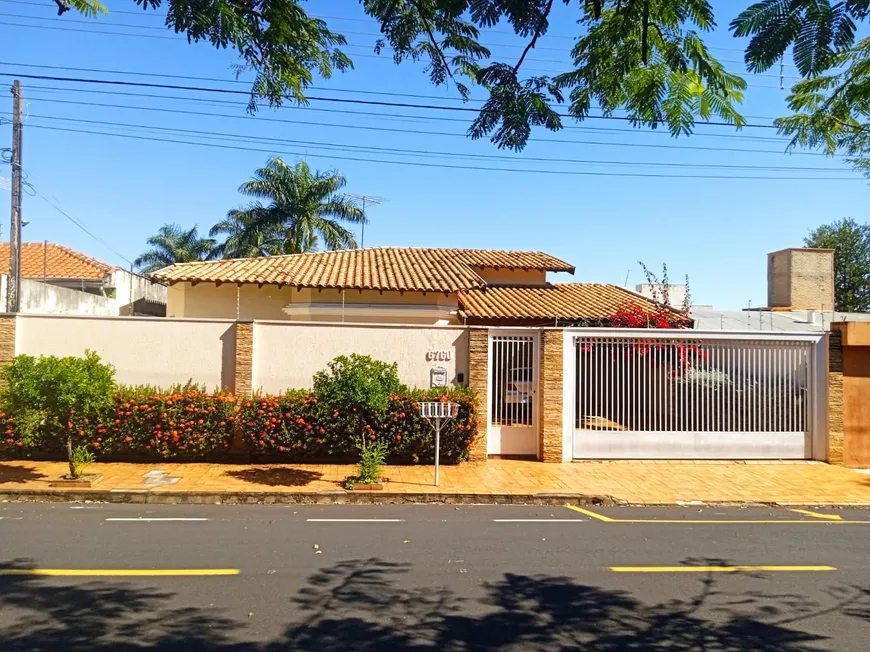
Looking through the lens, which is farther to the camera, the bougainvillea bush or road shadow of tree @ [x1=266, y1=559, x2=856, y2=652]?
the bougainvillea bush

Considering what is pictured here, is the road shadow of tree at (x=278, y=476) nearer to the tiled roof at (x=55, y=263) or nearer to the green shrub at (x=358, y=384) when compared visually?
the green shrub at (x=358, y=384)

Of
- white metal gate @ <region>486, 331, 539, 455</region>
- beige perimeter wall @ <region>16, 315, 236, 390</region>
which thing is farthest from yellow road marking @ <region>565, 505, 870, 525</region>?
beige perimeter wall @ <region>16, 315, 236, 390</region>

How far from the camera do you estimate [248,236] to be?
2922 cm

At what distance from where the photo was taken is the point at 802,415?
12.4 m

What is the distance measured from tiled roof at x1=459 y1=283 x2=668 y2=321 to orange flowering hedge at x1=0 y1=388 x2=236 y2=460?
8.16 m

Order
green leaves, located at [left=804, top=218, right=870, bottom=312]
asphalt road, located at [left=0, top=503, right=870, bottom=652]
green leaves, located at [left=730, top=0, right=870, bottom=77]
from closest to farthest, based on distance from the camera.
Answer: green leaves, located at [left=730, top=0, right=870, bottom=77] < asphalt road, located at [left=0, top=503, right=870, bottom=652] < green leaves, located at [left=804, top=218, right=870, bottom=312]

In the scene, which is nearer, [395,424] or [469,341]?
[395,424]

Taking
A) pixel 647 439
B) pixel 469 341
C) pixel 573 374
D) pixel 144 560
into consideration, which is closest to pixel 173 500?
pixel 144 560

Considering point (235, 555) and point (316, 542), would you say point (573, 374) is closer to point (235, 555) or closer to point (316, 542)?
point (316, 542)

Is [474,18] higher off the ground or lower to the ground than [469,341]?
higher

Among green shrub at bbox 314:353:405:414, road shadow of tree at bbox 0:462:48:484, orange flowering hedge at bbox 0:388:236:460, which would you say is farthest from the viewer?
orange flowering hedge at bbox 0:388:236:460

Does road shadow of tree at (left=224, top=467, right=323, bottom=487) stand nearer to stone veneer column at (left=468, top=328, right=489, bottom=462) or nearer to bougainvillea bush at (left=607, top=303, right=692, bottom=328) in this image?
stone veneer column at (left=468, top=328, right=489, bottom=462)

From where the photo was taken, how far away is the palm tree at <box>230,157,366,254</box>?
28.7 m

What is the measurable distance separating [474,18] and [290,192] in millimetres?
25391
